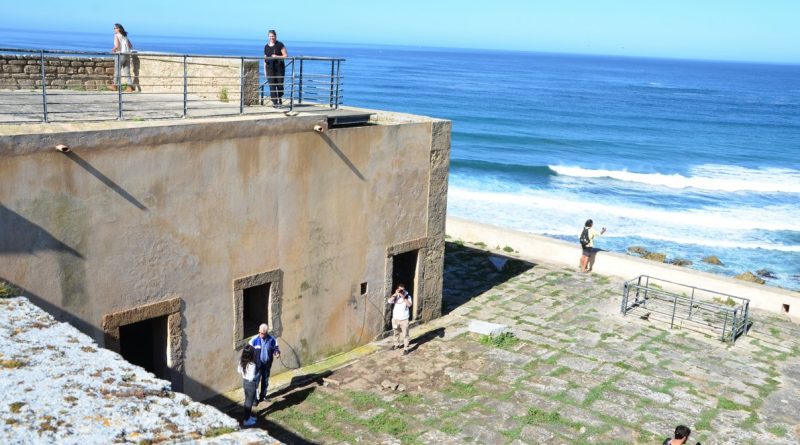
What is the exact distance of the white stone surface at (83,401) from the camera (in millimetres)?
5038

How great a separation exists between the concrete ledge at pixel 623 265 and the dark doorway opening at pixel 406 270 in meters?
5.46

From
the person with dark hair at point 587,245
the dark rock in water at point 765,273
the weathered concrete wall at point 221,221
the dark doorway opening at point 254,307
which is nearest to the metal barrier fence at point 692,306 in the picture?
the person with dark hair at point 587,245

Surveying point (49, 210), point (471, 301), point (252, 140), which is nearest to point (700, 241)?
point (471, 301)

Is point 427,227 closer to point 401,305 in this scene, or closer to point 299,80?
point 401,305

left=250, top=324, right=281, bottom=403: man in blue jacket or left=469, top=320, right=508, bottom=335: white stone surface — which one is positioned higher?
left=250, top=324, right=281, bottom=403: man in blue jacket

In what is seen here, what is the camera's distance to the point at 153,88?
14.4 meters

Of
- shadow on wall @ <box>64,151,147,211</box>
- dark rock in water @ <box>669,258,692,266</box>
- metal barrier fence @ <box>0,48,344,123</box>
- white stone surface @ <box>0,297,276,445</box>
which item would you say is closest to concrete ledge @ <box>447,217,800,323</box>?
metal barrier fence @ <box>0,48,344,123</box>

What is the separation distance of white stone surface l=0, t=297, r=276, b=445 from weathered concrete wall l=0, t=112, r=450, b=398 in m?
2.37

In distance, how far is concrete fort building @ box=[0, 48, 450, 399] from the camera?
8719mm

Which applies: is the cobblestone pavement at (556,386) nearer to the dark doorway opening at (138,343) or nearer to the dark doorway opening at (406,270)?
the dark doorway opening at (406,270)

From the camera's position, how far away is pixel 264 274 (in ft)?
36.7

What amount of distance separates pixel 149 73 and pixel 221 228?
5.59m

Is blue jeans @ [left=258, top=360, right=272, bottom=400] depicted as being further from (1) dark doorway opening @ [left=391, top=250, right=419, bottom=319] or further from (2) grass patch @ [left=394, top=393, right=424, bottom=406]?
(1) dark doorway opening @ [left=391, top=250, right=419, bottom=319]

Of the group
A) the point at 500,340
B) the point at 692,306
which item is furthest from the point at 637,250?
the point at 500,340
